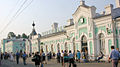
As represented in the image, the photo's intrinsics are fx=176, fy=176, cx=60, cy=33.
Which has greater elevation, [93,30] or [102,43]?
[93,30]

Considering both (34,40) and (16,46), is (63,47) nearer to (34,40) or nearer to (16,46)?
(34,40)

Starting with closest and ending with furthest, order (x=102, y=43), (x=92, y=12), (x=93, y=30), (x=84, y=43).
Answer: (x=102, y=43)
(x=93, y=30)
(x=92, y=12)
(x=84, y=43)

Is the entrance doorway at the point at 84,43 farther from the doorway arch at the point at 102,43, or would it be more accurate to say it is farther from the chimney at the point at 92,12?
the chimney at the point at 92,12

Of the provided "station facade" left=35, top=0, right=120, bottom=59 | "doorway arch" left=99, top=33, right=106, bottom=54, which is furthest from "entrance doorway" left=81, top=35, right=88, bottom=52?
"doorway arch" left=99, top=33, right=106, bottom=54

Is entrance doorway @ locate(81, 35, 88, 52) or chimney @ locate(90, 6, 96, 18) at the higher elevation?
chimney @ locate(90, 6, 96, 18)

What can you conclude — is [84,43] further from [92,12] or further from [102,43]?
[92,12]

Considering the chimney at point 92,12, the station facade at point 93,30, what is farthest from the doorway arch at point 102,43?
the chimney at point 92,12

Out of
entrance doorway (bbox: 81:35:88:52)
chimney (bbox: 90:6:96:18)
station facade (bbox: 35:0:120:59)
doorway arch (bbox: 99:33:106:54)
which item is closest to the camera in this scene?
station facade (bbox: 35:0:120:59)

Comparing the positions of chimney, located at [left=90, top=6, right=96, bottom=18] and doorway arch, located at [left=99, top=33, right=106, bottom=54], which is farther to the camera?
chimney, located at [left=90, top=6, right=96, bottom=18]

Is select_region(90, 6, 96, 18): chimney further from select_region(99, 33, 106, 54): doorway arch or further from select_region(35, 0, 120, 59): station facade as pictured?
select_region(99, 33, 106, 54): doorway arch

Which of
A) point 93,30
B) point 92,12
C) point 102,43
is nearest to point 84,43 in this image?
point 93,30

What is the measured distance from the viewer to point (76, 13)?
24.2 m

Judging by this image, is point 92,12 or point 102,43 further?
point 92,12

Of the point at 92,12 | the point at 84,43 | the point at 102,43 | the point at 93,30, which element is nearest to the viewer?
the point at 102,43
